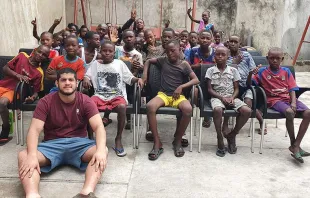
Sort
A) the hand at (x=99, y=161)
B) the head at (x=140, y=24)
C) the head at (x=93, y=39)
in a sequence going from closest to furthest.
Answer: the hand at (x=99, y=161)
the head at (x=93, y=39)
the head at (x=140, y=24)

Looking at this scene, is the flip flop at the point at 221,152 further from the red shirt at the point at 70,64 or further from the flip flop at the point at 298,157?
the red shirt at the point at 70,64

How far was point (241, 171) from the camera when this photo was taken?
154 inches

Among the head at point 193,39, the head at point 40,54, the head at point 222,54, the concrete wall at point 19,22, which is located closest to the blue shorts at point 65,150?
the head at point 40,54

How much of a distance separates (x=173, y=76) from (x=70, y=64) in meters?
1.39

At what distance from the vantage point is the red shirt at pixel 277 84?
459 centimetres

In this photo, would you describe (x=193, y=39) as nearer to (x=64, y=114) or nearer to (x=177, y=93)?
(x=177, y=93)

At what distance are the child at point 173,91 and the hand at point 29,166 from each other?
142 centimetres

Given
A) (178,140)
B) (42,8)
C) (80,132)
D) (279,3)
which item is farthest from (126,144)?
(279,3)

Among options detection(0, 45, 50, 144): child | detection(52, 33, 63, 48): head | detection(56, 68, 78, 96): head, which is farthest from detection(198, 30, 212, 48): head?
detection(52, 33, 63, 48): head

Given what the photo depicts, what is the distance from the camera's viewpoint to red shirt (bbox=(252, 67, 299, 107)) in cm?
459

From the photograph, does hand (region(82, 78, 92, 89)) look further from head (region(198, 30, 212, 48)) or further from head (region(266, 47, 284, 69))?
head (region(266, 47, 284, 69))

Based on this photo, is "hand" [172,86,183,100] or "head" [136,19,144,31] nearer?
"hand" [172,86,183,100]

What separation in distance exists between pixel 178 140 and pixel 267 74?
60.6 inches

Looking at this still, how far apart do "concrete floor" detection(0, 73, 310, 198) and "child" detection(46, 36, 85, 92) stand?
1.01 metres
